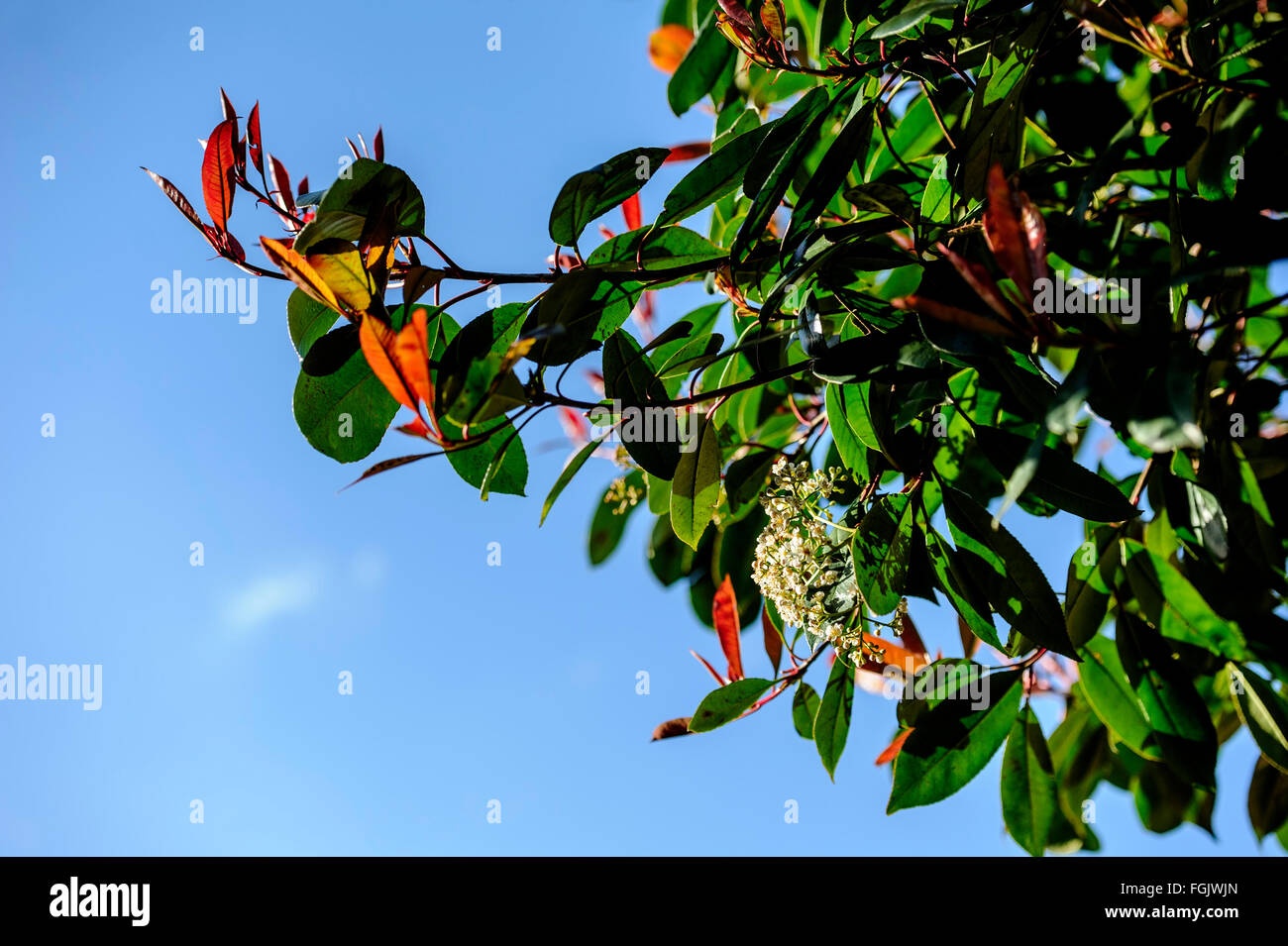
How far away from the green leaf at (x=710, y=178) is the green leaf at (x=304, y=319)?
46 cm

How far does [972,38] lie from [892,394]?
1.61 ft

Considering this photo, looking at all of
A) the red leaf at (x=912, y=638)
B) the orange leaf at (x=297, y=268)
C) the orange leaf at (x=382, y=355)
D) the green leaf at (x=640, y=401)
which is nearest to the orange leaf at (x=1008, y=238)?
the green leaf at (x=640, y=401)

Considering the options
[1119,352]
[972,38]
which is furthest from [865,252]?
[972,38]

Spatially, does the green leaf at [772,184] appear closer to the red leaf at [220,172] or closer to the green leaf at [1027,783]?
the red leaf at [220,172]

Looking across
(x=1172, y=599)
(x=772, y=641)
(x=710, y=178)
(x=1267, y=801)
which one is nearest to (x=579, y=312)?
(x=710, y=178)

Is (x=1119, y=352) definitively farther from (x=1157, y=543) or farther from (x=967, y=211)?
(x=1157, y=543)

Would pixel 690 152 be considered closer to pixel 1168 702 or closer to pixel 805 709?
pixel 805 709

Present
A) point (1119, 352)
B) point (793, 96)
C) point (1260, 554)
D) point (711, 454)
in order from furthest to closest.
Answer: point (793, 96) → point (711, 454) → point (1260, 554) → point (1119, 352)

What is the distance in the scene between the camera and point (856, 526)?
Answer: 1153mm

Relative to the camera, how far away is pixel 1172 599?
1210mm

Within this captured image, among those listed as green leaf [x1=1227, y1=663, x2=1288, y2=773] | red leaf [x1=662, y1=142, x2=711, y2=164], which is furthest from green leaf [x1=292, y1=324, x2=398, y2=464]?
green leaf [x1=1227, y1=663, x2=1288, y2=773]

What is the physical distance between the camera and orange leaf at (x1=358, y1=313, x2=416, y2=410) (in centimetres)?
75

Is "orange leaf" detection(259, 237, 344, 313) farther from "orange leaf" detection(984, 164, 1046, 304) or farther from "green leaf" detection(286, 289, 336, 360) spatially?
"orange leaf" detection(984, 164, 1046, 304)

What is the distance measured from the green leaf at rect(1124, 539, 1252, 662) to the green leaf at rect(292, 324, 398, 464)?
1.06 meters
